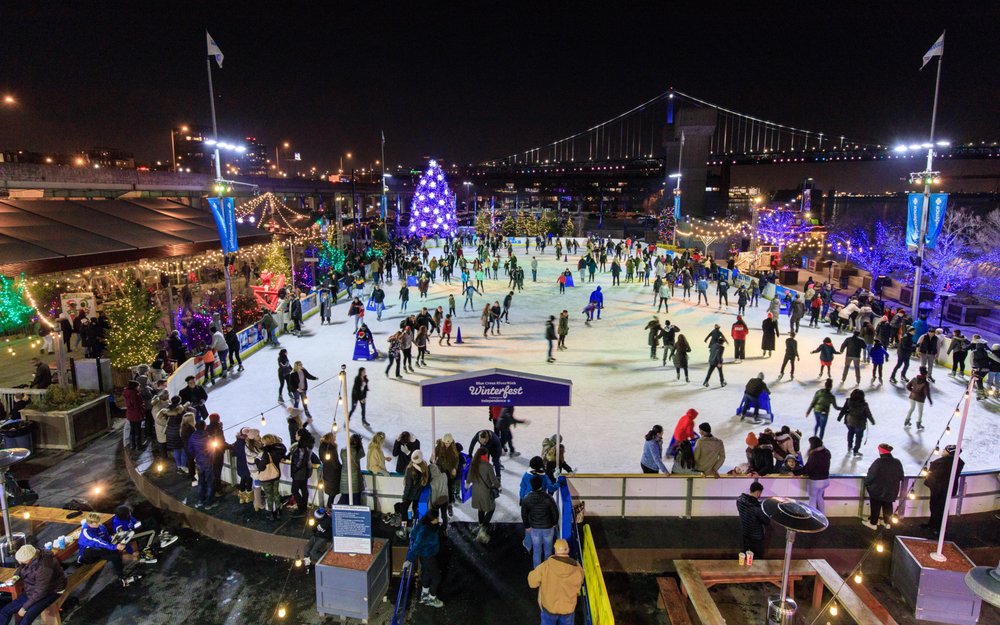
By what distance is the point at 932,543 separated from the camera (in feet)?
21.7

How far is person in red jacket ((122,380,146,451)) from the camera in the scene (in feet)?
32.4

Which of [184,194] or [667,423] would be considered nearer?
[667,423]

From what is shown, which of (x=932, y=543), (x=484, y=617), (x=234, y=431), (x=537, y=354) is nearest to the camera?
(x=484, y=617)

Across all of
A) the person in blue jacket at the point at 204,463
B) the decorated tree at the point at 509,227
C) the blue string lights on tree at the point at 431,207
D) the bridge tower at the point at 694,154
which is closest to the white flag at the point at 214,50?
the person in blue jacket at the point at 204,463

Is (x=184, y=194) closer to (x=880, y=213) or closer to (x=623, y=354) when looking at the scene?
(x=623, y=354)

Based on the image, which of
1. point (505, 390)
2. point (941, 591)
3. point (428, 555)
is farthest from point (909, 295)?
point (428, 555)

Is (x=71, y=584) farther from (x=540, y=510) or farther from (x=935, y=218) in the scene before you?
(x=935, y=218)

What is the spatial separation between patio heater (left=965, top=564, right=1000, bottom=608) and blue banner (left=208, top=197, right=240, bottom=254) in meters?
17.3

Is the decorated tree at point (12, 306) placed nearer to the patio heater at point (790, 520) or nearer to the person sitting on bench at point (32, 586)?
the person sitting on bench at point (32, 586)

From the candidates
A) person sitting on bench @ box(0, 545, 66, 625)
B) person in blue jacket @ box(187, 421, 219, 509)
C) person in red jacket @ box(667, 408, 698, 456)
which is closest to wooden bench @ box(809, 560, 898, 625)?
person in red jacket @ box(667, 408, 698, 456)

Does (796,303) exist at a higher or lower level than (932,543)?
higher

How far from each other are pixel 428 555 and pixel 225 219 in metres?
14.0

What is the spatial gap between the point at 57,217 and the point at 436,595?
2218 cm

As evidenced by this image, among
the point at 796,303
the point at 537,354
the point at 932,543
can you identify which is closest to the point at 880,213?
the point at 796,303
